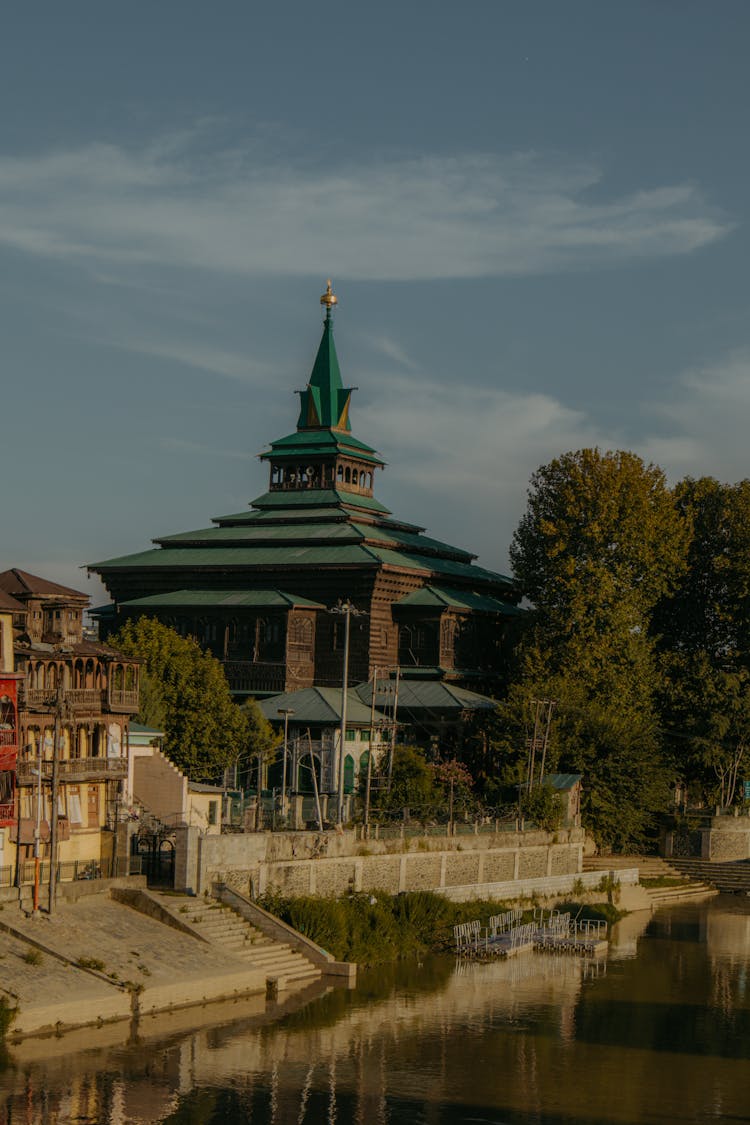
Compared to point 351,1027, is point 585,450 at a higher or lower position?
higher

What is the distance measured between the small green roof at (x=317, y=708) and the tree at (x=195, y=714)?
4.53m

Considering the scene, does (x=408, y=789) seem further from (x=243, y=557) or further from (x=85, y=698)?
(x=243, y=557)

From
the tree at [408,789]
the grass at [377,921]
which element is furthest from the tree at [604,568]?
the grass at [377,921]

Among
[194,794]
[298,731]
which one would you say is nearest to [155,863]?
[194,794]

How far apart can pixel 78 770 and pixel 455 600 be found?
40520 millimetres

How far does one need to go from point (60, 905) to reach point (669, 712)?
4954cm

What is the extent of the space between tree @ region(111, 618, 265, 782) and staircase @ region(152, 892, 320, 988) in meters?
21.7

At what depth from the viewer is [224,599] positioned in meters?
91.5

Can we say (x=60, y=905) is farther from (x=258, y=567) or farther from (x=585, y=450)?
(x=585, y=450)

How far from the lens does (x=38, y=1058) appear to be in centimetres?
4012

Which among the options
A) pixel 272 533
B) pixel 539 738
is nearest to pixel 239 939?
pixel 539 738

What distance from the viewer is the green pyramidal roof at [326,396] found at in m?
105

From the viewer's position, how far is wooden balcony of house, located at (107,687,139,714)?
59125mm

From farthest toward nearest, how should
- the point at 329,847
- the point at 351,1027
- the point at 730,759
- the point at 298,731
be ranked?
the point at 730,759
the point at 298,731
the point at 329,847
the point at 351,1027
